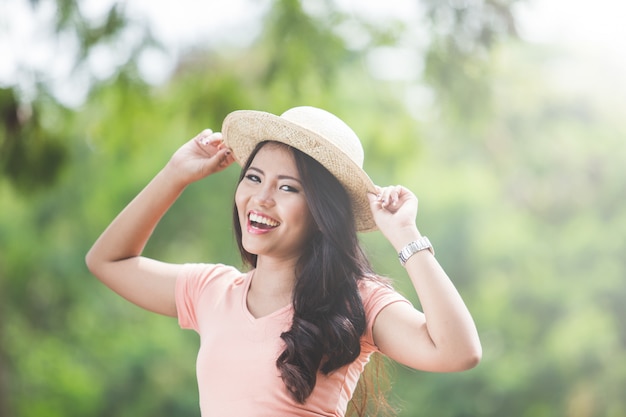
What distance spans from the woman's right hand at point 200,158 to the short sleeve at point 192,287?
0.64ft

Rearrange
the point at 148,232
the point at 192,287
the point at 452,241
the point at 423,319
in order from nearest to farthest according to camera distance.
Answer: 1. the point at 423,319
2. the point at 192,287
3. the point at 148,232
4. the point at 452,241

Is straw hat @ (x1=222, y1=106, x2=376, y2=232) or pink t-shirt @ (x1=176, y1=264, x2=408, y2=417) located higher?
straw hat @ (x1=222, y1=106, x2=376, y2=232)

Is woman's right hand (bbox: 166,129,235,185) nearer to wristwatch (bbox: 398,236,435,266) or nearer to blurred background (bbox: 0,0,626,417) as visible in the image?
wristwatch (bbox: 398,236,435,266)

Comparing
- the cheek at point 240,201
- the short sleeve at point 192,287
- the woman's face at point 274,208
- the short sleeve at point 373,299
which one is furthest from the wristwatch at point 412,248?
the short sleeve at point 192,287

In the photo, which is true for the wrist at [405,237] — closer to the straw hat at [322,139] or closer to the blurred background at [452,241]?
the straw hat at [322,139]

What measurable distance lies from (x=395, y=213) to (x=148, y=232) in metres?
0.63

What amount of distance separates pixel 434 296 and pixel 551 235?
6.98 metres

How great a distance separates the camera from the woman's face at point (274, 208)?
1.71 m

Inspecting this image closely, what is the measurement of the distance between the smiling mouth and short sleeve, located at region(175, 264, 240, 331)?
0.71 feet

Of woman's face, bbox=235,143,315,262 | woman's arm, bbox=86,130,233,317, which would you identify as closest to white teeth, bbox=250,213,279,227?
woman's face, bbox=235,143,315,262

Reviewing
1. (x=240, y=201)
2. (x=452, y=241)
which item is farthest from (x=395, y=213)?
(x=452, y=241)

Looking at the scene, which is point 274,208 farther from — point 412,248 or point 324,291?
point 412,248

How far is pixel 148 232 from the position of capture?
2002 mm

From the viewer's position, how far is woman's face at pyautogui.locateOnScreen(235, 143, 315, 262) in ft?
5.60
